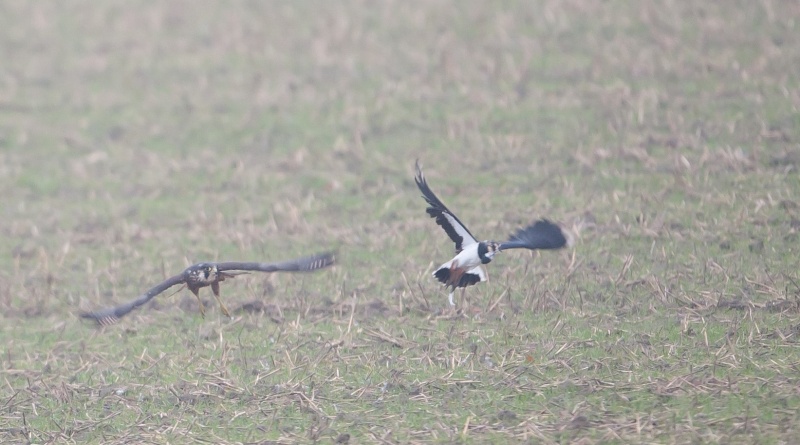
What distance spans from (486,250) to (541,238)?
439 millimetres

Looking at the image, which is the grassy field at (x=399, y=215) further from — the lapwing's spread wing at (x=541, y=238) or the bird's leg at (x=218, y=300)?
the lapwing's spread wing at (x=541, y=238)

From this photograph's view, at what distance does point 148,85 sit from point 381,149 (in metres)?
4.24

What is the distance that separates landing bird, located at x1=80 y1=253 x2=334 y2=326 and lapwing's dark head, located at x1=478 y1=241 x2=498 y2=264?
1.13m

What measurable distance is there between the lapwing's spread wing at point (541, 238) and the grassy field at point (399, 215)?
64cm

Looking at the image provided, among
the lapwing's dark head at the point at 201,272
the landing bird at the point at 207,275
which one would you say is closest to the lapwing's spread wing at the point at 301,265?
the landing bird at the point at 207,275

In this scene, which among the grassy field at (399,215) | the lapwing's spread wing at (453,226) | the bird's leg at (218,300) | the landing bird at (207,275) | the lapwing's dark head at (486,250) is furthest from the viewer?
the bird's leg at (218,300)

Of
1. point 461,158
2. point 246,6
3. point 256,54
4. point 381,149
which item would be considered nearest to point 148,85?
point 256,54

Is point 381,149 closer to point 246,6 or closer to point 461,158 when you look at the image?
point 461,158

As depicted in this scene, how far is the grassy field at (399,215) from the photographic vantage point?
748 centimetres

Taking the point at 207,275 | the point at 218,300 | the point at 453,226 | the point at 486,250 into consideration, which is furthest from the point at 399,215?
the point at 207,275

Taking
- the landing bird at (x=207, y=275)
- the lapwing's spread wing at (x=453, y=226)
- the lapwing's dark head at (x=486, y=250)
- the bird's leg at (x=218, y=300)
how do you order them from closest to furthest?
the landing bird at (x=207, y=275)
the lapwing's dark head at (x=486, y=250)
the lapwing's spread wing at (x=453, y=226)
the bird's leg at (x=218, y=300)

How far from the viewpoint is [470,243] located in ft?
29.1

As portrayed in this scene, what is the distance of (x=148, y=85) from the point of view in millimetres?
15484

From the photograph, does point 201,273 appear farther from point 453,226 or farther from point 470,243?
point 470,243
